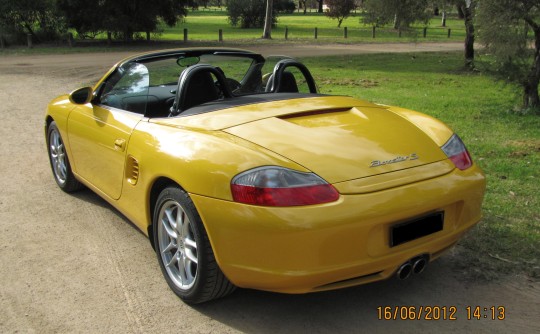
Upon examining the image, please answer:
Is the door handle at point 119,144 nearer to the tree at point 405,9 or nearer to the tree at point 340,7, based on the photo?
the tree at point 405,9

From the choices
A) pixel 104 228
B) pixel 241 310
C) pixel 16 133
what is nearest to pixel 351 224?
pixel 241 310

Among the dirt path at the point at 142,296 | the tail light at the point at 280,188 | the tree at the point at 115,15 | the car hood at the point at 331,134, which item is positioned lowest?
the dirt path at the point at 142,296

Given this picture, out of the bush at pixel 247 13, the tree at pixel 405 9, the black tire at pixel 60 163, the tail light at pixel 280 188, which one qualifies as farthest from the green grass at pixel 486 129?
the bush at pixel 247 13

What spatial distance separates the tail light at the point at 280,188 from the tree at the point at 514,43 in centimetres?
732

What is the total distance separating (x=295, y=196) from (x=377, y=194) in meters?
0.45

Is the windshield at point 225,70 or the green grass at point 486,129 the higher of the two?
the windshield at point 225,70

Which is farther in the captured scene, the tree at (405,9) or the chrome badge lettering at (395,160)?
the tree at (405,9)

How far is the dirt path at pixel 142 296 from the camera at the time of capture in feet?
9.63

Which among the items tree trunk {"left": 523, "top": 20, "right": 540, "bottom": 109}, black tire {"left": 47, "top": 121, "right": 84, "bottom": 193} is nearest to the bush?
tree trunk {"left": 523, "top": 20, "right": 540, "bottom": 109}

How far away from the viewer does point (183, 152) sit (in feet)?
9.98

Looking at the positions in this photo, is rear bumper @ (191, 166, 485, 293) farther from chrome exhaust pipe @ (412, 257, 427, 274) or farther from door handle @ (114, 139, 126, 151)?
door handle @ (114, 139, 126, 151)

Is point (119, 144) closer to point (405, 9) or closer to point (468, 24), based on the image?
point (405, 9)

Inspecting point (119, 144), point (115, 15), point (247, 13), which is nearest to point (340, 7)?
point (247, 13)

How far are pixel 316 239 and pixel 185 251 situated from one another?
3.17ft
